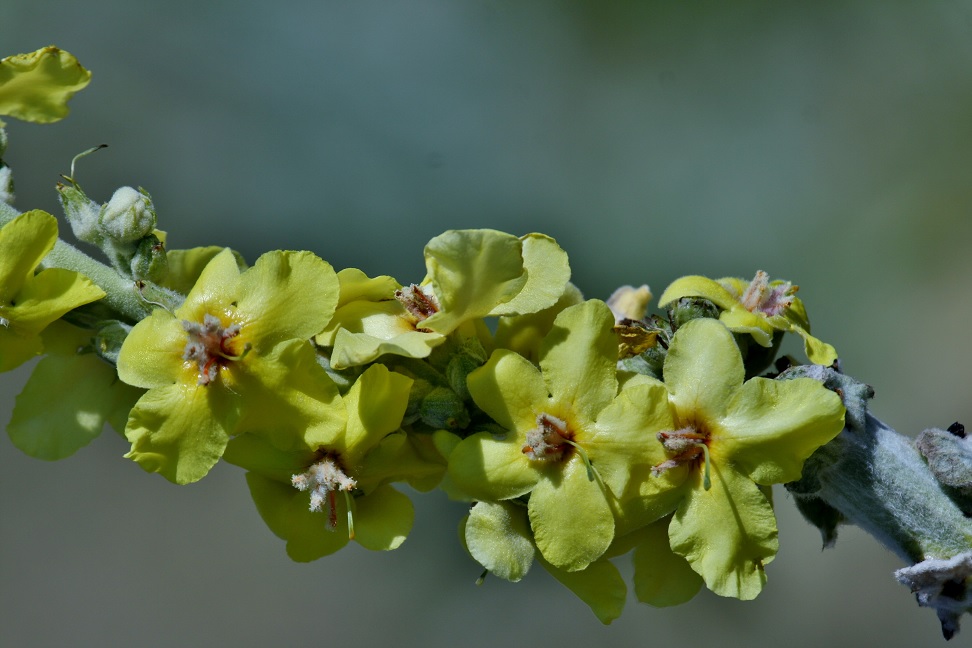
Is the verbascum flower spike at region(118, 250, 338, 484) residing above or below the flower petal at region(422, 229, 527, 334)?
below

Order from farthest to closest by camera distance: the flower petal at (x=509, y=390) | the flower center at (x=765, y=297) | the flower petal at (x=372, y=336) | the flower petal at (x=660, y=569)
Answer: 1. the flower center at (x=765, y=297)
2. the flower petal at (x=660, y=569)
3. the flower petal at (x=509, y=390)
4. the flower petal at (x=372, y=336)

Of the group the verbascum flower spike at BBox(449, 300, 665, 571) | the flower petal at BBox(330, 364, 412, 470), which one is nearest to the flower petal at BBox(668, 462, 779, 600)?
the verbascum flower spike at BBox(449, 300, 665, 571)

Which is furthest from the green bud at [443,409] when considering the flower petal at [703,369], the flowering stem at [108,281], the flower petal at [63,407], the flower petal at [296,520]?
the flower petal at [63,407]

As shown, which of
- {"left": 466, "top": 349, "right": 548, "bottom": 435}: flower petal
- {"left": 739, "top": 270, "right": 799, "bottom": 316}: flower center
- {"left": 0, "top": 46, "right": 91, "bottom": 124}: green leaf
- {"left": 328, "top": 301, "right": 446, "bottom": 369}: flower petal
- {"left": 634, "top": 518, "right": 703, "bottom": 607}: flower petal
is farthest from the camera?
{"left": 0, "top": 46, "right": 91, "bottom": 124}: green leaf

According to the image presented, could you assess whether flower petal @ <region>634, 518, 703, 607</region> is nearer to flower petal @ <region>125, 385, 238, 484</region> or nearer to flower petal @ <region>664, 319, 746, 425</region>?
flower petal @ <region>664, 319, 746, 425</region>

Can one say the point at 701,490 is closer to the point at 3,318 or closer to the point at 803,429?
the point at 803,429

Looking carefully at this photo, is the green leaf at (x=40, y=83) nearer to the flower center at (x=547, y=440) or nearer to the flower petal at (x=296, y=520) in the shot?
the flower petal at (x=296, y=520)

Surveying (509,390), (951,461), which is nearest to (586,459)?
(509,390)

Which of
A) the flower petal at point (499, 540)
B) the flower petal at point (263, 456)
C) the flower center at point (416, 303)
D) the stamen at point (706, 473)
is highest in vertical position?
the stamen at point (706, 473)
